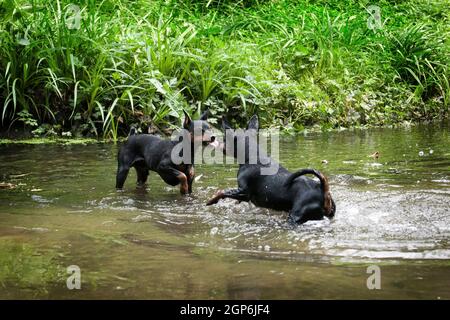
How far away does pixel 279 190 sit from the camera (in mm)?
5215

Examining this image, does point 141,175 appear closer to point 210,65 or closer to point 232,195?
point 232,195

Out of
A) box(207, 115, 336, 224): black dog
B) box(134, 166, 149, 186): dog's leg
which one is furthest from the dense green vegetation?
box(207, 115, 336, 224): black dog

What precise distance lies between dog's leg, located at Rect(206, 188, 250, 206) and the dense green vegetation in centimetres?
408

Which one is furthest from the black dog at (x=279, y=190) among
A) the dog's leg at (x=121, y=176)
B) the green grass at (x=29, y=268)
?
the green grass at (x=29, y=268)

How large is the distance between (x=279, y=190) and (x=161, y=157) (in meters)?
1.70

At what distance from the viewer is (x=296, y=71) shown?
12.0 metres

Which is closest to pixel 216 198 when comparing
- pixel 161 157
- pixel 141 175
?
pixel 161 157

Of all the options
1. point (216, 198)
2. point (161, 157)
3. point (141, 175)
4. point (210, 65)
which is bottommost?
point (216, 198)

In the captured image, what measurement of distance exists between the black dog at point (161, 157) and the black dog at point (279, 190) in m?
0.35

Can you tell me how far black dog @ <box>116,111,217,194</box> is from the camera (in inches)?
246

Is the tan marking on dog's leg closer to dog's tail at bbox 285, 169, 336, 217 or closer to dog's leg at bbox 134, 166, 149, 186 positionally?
dog's tail at bbox 285, 169, 336, 217

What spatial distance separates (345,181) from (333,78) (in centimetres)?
589
